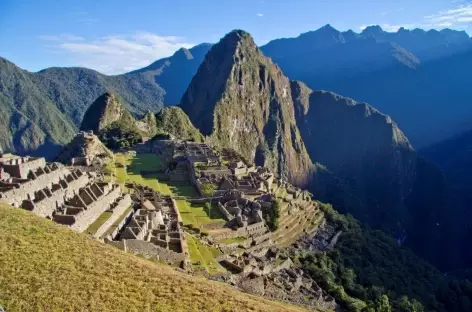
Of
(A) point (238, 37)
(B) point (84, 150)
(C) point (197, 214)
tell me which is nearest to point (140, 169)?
(B) point (84, 150)

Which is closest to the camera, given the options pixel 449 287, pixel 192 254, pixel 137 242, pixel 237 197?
pixel 137 242

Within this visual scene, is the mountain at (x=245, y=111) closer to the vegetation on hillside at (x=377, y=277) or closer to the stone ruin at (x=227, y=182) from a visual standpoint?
the vegetation on hillside at (x=377, y=277)

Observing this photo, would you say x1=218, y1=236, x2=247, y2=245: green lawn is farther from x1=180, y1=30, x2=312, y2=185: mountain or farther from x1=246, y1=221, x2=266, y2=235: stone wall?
x1=180, y1=30, x2=312, y2=185: mountain

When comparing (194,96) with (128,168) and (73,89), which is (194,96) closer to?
(73,89)

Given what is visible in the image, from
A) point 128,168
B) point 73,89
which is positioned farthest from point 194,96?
point 128,168

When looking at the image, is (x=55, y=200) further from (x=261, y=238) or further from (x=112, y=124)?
(x=112, y=124)

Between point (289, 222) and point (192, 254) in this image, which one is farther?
point (289, 222)

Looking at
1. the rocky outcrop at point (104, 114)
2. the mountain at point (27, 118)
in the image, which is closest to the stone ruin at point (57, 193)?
the rocky outcrop at point (104, 114)
